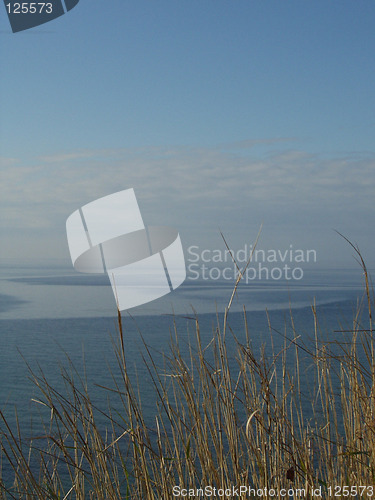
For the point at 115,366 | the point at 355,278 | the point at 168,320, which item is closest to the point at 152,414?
the point at 115,366

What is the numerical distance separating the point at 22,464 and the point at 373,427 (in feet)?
2.55

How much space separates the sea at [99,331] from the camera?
3.40m

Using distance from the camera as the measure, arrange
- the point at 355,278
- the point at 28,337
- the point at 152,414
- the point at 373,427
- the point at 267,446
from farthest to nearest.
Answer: the point at 355,278, the point at 28,337, the point at 152,414, the point at 267,446, the point at 373,427

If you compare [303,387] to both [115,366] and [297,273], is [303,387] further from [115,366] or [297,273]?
[297,273]

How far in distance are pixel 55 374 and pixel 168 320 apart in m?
2.87

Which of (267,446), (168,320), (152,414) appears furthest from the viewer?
(168,320)

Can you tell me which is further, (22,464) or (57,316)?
(57,316)

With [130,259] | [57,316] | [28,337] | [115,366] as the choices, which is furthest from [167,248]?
[57,316]

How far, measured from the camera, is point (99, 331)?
19.7ft

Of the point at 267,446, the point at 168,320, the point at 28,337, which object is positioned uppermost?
the point at 267,446

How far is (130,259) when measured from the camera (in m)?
4.38

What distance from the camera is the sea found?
11.2 feet

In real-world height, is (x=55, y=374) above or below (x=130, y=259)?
below

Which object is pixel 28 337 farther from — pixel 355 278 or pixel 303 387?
pixel 355 278
